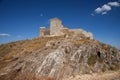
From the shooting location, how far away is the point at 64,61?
45.2 meters

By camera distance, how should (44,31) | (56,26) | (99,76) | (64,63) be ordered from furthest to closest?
1. (44,31)
2. (56,26)
3. (64,63)
4. (99,76)

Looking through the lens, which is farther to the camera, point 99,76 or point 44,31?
point 44,31

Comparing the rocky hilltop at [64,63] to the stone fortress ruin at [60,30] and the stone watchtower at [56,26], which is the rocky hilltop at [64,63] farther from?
the stone watchtower at [56,26]

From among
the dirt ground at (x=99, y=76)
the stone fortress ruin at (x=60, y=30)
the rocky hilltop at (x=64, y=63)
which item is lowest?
the dirt ground at (x=99, y=76)

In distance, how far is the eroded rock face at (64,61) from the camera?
42.0m

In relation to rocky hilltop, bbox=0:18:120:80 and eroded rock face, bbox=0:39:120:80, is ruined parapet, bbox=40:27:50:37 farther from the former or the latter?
eroded rock face, bbox=0:39:120:80

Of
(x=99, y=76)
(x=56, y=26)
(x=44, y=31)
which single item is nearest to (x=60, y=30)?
(x=56, y=26)

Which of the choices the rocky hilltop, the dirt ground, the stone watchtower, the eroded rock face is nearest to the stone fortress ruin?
the stone watchtower

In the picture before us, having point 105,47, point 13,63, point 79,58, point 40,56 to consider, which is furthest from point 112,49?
point 13,63

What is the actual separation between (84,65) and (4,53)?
27.0m

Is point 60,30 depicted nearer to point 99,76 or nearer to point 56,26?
point 56,26

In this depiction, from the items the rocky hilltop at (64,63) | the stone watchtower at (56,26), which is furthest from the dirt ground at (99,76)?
the stone watchtower at (56,26)

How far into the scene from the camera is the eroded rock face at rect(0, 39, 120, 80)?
42000mm

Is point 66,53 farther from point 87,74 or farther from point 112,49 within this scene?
point 112,49
